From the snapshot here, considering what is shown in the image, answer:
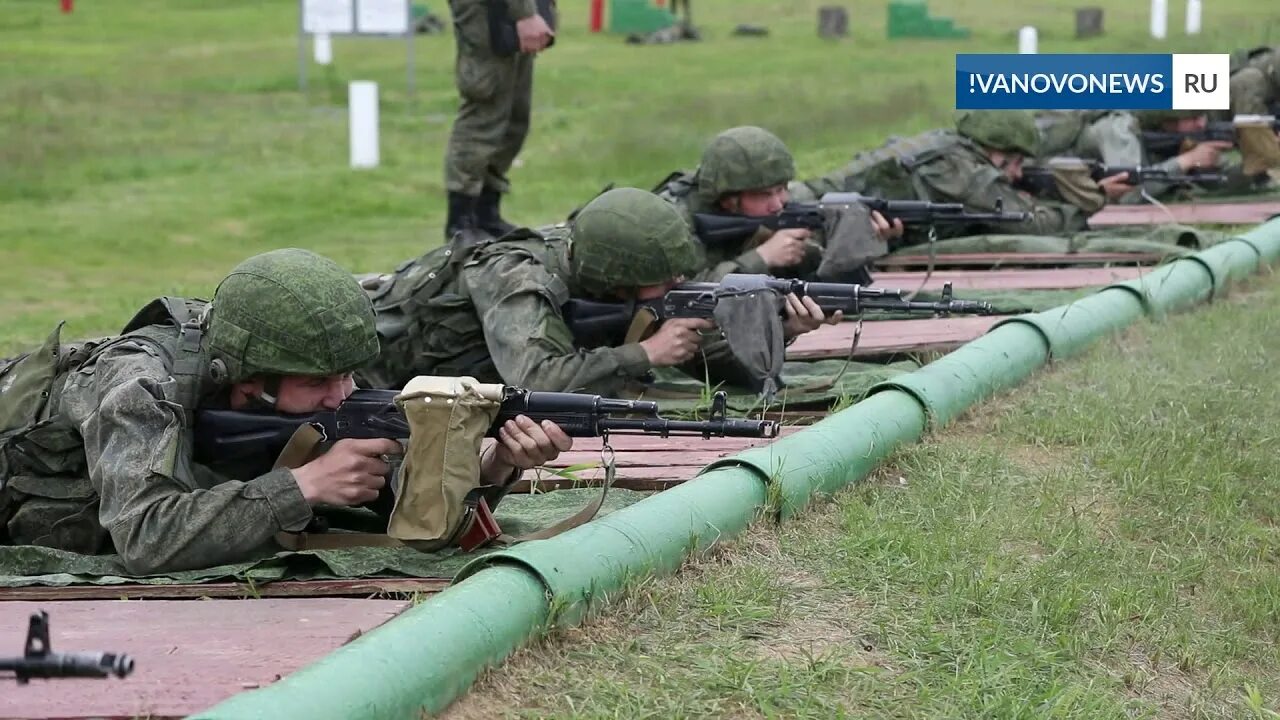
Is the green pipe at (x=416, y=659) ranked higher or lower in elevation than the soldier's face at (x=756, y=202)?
lower

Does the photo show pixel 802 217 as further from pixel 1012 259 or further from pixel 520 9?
pixel 1012 259

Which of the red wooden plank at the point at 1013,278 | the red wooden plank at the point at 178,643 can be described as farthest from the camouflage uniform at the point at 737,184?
the red wooden plank at the point at 178,643

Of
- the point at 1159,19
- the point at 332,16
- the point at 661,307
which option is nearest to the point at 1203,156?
the point at 661,307

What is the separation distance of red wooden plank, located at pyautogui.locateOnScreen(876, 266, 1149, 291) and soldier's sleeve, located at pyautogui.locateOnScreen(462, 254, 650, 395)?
3.15 meters

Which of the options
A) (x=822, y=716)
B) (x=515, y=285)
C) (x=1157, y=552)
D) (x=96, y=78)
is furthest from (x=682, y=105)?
(x=822, y=716)

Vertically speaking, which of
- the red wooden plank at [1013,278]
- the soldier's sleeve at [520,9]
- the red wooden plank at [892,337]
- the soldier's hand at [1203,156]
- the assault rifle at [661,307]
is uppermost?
the soldier's sleeve at [520,9]

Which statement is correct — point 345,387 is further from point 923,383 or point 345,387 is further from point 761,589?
point 923,383

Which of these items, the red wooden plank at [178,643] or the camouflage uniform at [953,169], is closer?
the red wooden plank at [178,643]

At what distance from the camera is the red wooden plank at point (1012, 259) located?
9969mm

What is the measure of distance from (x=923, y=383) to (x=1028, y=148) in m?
4.71

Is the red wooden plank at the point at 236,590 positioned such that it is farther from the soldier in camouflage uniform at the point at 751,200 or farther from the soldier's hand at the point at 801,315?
the soldier in camouflage uniform at the point at 751,200

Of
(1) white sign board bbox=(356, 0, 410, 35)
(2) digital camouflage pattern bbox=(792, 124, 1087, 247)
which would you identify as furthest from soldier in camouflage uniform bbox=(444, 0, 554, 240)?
(1) white sign board bbox=(356, 0, 410, 35)

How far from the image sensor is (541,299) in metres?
6.30

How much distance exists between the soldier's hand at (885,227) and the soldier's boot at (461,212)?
2122 millimetres
